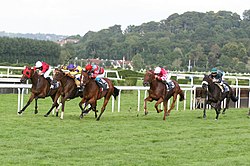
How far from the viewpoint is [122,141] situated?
30.9ft

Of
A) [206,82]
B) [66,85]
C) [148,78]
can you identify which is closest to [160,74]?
[148,78]

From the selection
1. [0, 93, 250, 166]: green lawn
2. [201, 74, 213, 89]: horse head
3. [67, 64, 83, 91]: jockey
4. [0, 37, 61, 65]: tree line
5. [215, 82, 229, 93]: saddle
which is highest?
[0, 37, 61, 65]: tree line

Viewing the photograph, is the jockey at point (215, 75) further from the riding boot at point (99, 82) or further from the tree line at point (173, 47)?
the tree line at point (173, 47)

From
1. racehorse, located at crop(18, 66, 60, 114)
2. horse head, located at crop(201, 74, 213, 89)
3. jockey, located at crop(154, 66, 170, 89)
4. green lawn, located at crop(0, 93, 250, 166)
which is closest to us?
green lawn, located at crop(0, 93, 250, 166)

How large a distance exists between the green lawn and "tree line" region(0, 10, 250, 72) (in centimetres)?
3335

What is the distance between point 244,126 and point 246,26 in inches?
5146

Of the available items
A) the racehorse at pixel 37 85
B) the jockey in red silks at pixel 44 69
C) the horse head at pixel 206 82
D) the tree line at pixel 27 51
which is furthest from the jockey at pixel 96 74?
the tree line at pixel 27 51

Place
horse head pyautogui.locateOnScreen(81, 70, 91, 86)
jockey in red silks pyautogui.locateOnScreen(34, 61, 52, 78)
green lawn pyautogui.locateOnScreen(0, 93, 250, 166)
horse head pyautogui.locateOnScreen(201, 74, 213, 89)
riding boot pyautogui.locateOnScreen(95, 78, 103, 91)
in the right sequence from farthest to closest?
horse head pyautogui.locateOnScreen(201, 74, 213, 89), jockey in red silks pyautogui.locateOnScreen(34, 61, 52, 78), riding boot pyautogui.locateOnScreen(95, 78, 103, 91), horse head pyautogui.locateOnScreen(81, 70, 91, 86), green lawn pyautogui.locateOnScreen(0, 93, 250, 166)

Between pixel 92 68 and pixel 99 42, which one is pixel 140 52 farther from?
pixel 92 68

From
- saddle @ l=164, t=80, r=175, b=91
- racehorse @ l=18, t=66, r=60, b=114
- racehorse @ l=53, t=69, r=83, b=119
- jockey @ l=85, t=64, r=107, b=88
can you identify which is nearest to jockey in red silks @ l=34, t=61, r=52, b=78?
racehorse @ l=18, t=66, r=60, b=114

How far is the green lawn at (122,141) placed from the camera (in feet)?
25.2

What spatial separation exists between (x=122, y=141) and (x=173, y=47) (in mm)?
96755

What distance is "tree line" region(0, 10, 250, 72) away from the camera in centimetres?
7075

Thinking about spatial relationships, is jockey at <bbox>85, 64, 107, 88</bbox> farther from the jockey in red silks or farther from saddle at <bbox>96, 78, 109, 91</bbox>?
the jockey in red silks
